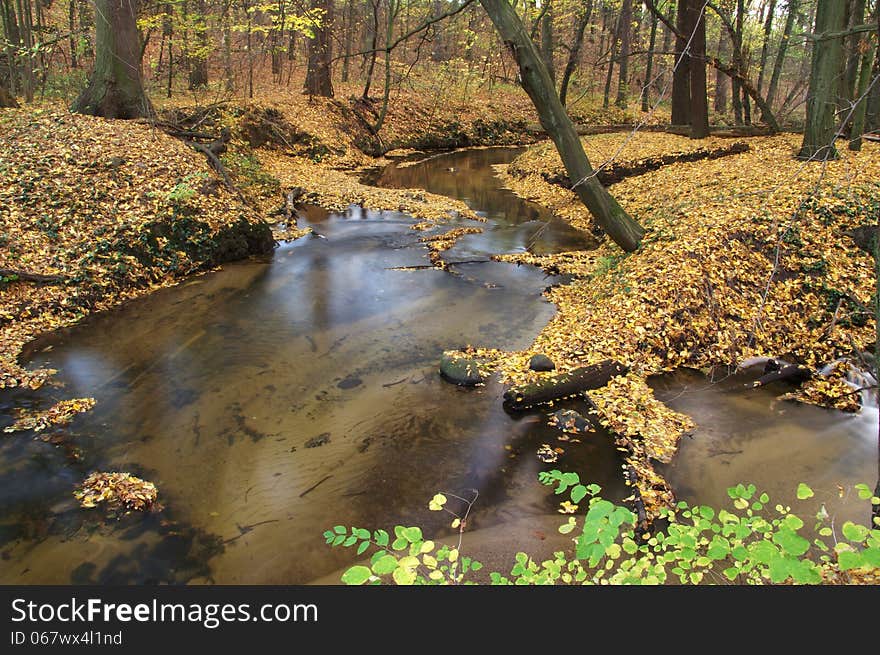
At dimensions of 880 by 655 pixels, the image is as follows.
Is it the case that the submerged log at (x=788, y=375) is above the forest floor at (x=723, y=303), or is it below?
below

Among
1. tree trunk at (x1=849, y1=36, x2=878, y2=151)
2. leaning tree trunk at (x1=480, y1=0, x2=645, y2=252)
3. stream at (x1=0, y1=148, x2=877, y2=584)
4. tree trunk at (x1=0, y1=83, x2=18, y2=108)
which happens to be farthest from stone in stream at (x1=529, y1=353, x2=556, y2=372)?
tree trunk at (x1=0, y1=83, x2=18, y2=108)

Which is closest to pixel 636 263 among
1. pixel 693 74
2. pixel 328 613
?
pixel 328 613

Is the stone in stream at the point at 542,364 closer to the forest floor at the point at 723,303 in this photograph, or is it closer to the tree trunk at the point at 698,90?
the forest floor at the point at 723,303

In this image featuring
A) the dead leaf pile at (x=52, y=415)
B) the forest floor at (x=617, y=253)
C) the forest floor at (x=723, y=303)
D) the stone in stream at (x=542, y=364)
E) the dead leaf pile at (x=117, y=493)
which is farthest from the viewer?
the forest floor at (x=617, y=253)

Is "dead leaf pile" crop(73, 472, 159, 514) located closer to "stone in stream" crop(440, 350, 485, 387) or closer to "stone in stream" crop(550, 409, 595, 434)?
"stone in stream" crop(440, 350, 485, 387)

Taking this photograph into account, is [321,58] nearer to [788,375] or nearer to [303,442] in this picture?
[303,442]

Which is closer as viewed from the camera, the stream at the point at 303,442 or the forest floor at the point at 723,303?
the stream at the point at 303,442

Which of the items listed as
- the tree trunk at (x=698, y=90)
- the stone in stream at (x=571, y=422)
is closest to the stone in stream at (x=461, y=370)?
the stone in stream at (x=571, y=422)

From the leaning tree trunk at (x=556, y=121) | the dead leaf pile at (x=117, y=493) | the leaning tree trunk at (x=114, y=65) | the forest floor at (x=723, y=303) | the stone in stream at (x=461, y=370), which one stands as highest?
the leaning tree trunk at (x=114, y=65)

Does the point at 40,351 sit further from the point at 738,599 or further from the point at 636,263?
the point at 636,263

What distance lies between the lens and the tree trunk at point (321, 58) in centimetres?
2252

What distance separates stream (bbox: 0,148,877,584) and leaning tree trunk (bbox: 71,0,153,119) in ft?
23.7

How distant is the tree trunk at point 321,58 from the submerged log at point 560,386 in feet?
66.1

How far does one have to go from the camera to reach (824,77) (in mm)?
11656
